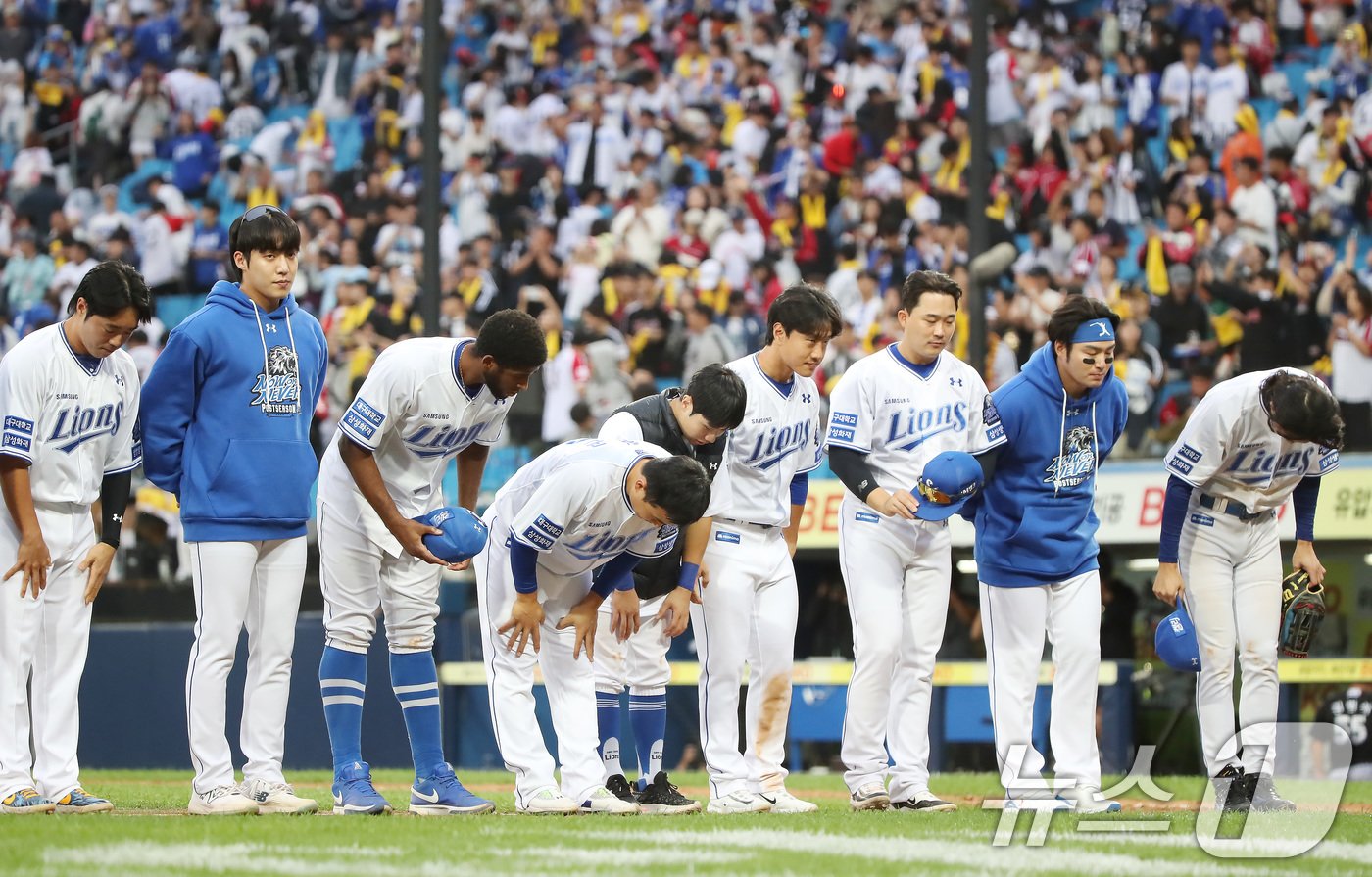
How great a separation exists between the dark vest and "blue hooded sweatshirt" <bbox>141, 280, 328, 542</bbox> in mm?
1304

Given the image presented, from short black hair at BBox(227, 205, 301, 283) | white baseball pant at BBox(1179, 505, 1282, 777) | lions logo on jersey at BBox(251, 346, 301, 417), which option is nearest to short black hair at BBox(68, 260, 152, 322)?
short black hair at BBox(227, 205, 301, 283)

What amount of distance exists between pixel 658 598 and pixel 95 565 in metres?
2.21

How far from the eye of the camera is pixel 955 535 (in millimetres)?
12586

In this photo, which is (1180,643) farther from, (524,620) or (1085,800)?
(524,620)

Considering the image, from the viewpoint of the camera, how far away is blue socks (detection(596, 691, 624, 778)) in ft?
23.8

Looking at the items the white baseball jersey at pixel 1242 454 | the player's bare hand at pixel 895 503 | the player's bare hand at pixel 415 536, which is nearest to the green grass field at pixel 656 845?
the player's bare hand at pixel 415 536

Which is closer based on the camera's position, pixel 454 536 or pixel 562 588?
pixel 454 536

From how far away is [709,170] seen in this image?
18453 millimetres

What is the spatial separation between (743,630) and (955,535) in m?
5.77

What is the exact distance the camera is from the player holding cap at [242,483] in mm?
6367

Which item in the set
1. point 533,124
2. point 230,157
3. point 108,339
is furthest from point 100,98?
point 108,339

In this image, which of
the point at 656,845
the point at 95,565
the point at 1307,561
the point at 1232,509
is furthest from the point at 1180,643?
the point at 95,565

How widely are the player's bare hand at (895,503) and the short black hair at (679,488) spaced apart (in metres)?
1.21

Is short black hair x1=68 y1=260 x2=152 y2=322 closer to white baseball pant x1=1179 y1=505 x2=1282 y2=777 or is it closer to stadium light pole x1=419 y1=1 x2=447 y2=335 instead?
white baseball pant x1=1179 y1=505 x2=1282 y2=777
